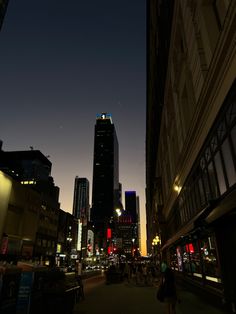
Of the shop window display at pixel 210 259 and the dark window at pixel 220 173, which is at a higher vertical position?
the dark window at pixel 220 173

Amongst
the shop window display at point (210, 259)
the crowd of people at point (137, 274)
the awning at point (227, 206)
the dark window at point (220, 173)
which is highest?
the dark window at point (220, 173)

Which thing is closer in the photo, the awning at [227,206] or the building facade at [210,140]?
the awning at [227,206]

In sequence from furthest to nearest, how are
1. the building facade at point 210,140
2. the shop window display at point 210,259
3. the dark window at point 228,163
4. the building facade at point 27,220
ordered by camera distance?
the building facade at point 27,220
the shop window display at point 210,259
the dark window at point 228,163
the building facade at point 210,140

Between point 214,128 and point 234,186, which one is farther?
point 214,128

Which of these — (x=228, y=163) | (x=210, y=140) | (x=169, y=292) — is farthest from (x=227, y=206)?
(x=210, y=140)

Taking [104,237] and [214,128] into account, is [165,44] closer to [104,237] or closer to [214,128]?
[214,128]

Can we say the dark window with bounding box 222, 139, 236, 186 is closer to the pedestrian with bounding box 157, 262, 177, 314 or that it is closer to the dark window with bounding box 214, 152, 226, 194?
the dark window with bounding box 214, 152, 226, 194

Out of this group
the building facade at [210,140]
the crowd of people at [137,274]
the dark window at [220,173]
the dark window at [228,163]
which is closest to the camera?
the building facade at [210,140]

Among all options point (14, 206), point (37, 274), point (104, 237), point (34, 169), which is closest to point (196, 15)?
point (37, 274)

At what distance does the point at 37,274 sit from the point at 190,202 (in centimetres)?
1060

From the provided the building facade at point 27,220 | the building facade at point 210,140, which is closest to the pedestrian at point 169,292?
the building facade at point 210,140

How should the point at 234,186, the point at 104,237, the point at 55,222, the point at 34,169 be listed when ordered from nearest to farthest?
the point at 234,186 → the point at 55,222 → the point at 34,169 → the point at 104,237

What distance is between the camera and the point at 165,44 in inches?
850

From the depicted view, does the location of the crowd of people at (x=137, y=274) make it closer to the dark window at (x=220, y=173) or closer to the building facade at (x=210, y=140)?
the building facade at (x=210, y=140)
